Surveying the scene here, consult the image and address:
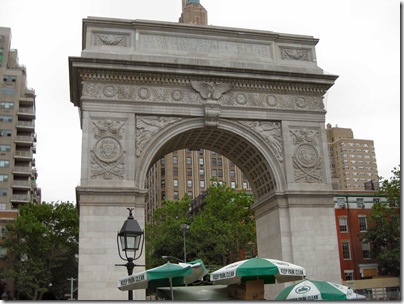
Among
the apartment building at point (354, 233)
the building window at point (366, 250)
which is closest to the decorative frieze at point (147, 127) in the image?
the apartment building at point (354, 233)

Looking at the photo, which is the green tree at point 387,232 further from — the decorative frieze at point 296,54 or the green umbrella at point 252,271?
the green umbrella at point 252,271

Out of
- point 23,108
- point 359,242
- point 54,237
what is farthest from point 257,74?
point 23,108

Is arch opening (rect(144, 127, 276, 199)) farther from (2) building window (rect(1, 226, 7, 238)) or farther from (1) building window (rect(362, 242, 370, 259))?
(2) building window (rect(1, 226, 7, 238))

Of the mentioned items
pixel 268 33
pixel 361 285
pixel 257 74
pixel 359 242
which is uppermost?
pixel 268 33

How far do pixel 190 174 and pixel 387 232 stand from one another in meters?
58.3

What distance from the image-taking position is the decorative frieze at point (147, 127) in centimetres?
2848

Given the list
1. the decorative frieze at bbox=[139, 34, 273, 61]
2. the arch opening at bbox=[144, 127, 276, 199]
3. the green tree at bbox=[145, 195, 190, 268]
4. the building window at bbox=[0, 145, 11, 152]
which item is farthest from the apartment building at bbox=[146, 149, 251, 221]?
the decorative frieze at bbox=[139, 34, 273, 61]

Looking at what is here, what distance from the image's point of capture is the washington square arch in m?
27.7

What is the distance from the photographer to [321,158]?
3073 cm

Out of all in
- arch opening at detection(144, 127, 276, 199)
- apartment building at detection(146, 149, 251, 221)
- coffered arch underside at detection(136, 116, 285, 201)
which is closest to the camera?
coffered arch underside at detection(136, 116, 285, 201)

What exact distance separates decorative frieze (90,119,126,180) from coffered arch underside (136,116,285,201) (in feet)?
3.41

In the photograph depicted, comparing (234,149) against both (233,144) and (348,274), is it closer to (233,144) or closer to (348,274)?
(233,144)

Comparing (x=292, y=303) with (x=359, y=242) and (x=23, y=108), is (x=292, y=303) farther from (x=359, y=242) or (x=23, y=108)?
(x=23, y=108)

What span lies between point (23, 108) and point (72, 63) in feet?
170
